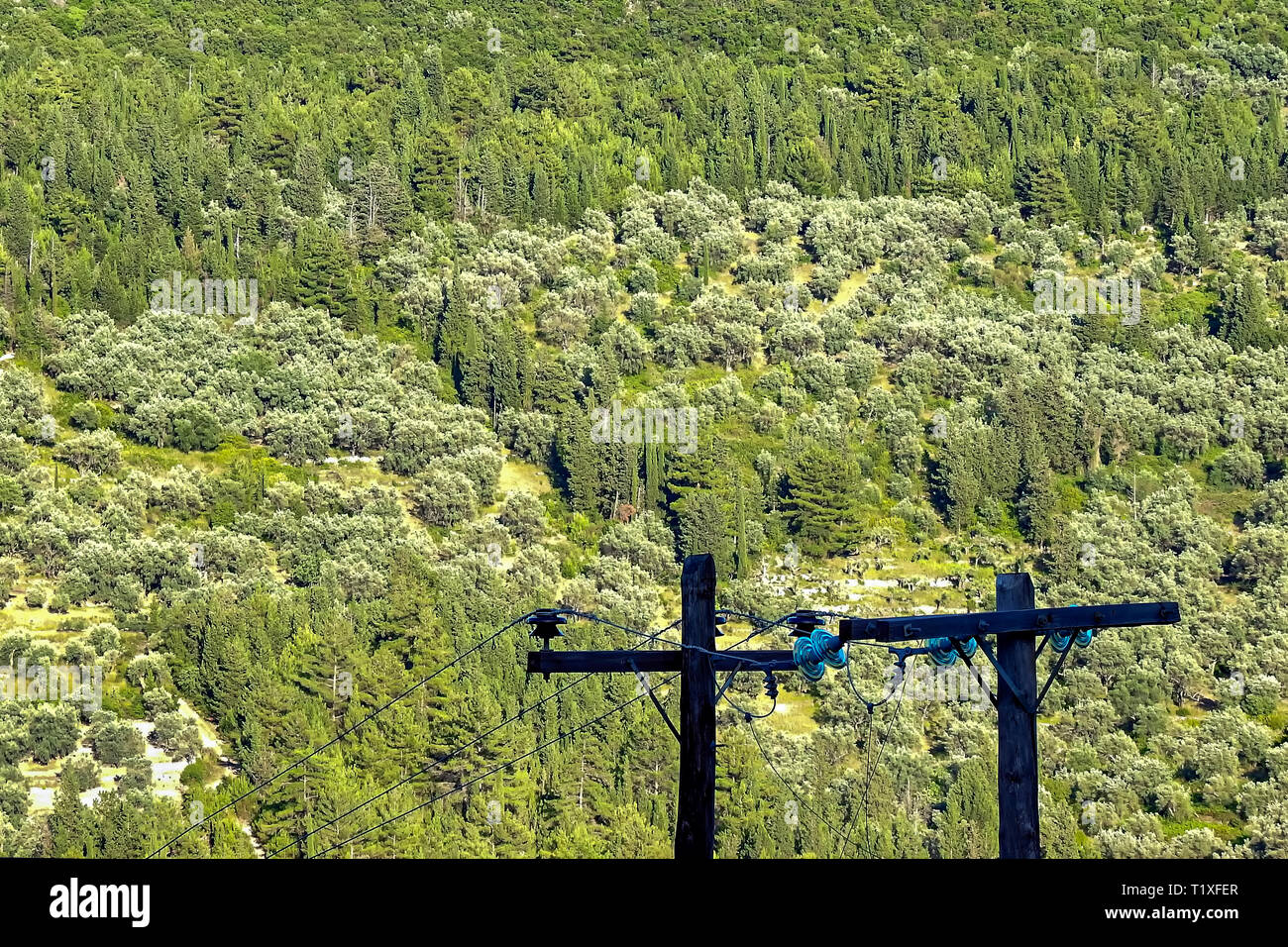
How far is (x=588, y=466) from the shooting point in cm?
14338

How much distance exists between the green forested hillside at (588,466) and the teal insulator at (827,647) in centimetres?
4581

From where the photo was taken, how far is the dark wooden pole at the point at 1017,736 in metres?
21.5

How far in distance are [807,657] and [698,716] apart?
1.94 metres

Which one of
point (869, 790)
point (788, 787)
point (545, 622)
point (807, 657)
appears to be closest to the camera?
point (807, 657)

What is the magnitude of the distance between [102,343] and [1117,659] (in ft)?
244

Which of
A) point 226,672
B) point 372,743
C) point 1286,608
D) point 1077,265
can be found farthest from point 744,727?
point 1077,265

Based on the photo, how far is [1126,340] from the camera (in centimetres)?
16875

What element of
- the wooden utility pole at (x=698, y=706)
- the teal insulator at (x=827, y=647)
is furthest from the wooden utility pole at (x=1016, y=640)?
the wooden utility pole at (x=698, y=706)

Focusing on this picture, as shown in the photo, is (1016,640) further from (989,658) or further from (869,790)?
(869,790)

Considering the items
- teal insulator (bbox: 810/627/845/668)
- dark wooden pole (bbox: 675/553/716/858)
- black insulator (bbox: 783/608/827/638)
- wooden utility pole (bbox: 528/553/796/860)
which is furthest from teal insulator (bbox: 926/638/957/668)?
dark wooden pole (bbox: 675/553/716/858)

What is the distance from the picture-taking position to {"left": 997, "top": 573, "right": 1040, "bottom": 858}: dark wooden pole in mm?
21453

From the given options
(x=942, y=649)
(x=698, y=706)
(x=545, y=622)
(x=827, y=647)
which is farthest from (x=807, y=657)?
(x=545, y=622)

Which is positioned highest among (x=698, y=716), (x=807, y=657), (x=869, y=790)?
(x=807, y=657)

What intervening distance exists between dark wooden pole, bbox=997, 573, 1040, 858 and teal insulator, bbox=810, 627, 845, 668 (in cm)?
180
